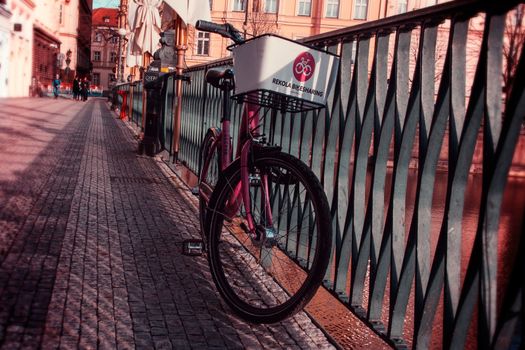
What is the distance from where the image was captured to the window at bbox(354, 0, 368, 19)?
151 feet

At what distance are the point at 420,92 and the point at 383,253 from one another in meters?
0.71

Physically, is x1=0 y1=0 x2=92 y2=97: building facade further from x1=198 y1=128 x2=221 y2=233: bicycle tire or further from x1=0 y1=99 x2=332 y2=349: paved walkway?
x1=198 y1=128 x2=221 y2=233: bicycle tire

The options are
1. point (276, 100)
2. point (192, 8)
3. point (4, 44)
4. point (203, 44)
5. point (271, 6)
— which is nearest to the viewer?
point (276, 100)

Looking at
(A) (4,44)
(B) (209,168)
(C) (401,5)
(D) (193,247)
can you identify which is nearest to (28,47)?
(A) (4,44)

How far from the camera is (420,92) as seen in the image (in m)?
2.29

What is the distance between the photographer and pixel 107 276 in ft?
10.8

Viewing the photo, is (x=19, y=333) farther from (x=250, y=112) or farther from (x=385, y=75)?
(x=385, y=75)

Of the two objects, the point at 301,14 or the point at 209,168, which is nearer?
the point at 209,168

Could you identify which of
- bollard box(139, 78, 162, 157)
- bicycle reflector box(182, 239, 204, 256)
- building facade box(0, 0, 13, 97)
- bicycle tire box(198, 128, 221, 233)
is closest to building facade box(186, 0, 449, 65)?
building facade box(0, 0, 13, 97)

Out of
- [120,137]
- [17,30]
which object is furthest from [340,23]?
[120,137]

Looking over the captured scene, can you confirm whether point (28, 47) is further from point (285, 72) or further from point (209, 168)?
point (285, 72)

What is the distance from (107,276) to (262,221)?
3.36 ft

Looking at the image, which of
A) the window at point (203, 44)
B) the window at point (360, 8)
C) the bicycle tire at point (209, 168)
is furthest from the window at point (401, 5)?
the bicycle tire at point (209, 168)

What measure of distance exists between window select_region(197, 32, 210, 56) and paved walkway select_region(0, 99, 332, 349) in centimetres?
4162
